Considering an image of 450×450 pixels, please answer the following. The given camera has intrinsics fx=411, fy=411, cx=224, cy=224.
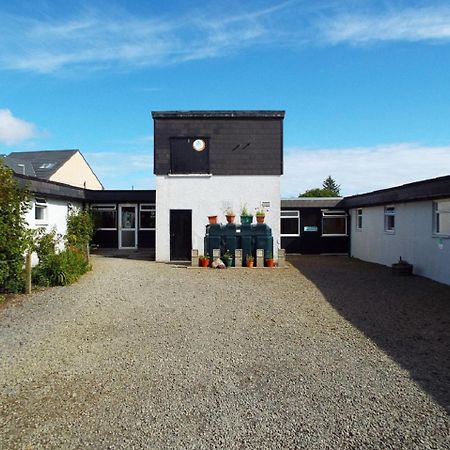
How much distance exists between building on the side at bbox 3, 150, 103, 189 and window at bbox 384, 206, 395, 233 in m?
26.2

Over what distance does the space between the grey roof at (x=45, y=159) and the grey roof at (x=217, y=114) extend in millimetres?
19919

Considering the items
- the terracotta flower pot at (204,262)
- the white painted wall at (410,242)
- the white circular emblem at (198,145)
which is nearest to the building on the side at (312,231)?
the white painted wall at (410,242)

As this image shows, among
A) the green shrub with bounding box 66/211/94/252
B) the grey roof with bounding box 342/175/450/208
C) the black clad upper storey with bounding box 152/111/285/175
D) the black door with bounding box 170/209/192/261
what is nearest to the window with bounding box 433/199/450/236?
the grey roof with bounding box 342/175/450/208

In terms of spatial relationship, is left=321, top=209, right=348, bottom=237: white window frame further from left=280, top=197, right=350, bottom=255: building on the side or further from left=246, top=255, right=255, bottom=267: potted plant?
left=246, top=255, right=255, bottom=267: potted plant

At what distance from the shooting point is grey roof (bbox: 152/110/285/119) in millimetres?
16719

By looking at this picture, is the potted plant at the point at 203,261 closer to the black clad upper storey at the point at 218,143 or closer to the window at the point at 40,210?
the black clad upper storey at the point at 218,143

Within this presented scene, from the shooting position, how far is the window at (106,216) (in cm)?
2134

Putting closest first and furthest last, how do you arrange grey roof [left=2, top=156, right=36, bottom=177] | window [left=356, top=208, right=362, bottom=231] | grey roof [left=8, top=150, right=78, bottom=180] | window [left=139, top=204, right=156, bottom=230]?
window [left=356, top=208, right=362, bottom=231] < window [left=139, top=204, right=156, bottom=230] < grey roof [left=2, top=156, right=36, bottom=177] < grey roof [left=8, top=150, right=78, bottom=180]

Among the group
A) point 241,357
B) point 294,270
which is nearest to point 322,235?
point 294,270

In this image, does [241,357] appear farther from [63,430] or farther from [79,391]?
[63,430]

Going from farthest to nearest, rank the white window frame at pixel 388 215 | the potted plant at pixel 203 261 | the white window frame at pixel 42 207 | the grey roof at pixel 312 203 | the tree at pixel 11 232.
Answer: the grey roof at pixel 312 203, the white window frame at pixel 388 215, the potted plant at pixel 203 261, the white window frame at pixel 42 207, the tree at pixel 11 232

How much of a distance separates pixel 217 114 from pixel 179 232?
5.11 m

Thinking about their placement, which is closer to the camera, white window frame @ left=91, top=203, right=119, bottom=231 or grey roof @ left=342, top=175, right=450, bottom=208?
grey roof @ left=342, top=175, right=450, bottom=208

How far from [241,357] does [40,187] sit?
38.5ft
